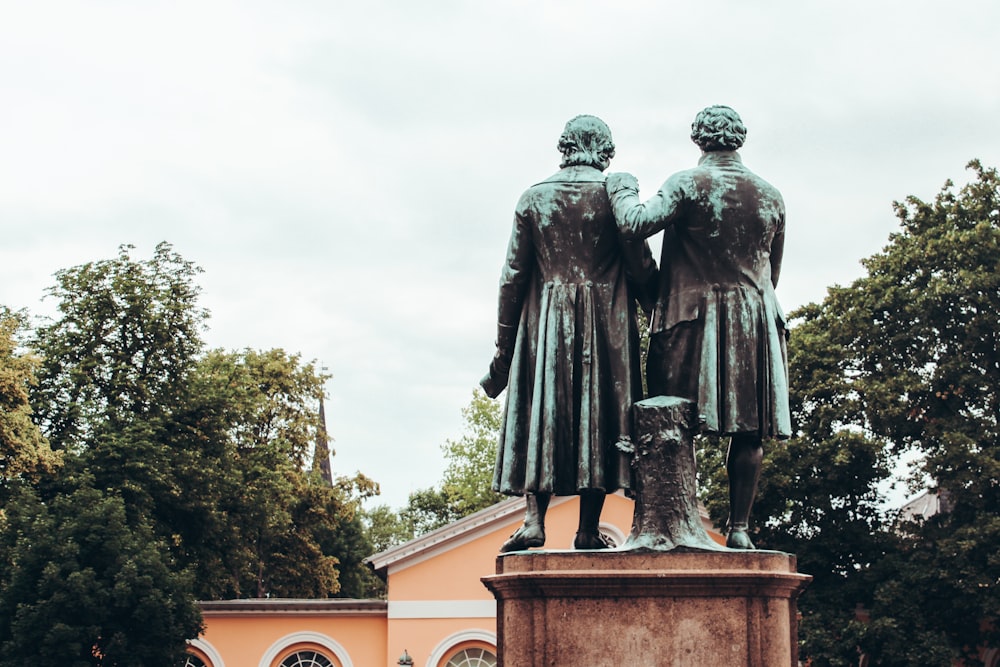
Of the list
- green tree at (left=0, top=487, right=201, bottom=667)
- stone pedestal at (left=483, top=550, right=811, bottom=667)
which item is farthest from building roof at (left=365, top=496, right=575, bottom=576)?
stone pedestal at (left=483, top=550, right=811, bottom=667)

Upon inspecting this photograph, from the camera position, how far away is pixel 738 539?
7.22m

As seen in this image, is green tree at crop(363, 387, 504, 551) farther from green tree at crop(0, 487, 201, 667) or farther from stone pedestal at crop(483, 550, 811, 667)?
stone pedestal at crop(483, 550, 811, 667)

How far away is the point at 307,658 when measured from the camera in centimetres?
3631

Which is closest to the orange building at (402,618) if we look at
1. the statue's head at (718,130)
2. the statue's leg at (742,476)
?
the statue's leg at (742,476)

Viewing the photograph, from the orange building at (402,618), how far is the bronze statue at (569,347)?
27.7 meters

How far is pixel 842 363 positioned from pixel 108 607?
17775 millimetres

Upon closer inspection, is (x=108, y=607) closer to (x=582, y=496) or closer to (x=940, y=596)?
(x=940, y=596)

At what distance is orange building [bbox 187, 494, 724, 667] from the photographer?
118ft

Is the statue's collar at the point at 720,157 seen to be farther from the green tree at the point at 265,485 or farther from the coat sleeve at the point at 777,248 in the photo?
A: the green tree at the point at 265,485

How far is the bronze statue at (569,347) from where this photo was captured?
7316mm

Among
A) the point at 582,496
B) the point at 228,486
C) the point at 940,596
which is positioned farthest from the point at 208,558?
the point at 582,496

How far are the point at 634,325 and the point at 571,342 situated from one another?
433 mm

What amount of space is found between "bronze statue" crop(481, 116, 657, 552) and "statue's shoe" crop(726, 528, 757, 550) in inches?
25.4

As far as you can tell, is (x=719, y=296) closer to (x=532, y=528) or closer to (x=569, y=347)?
(x=569, y=347)
